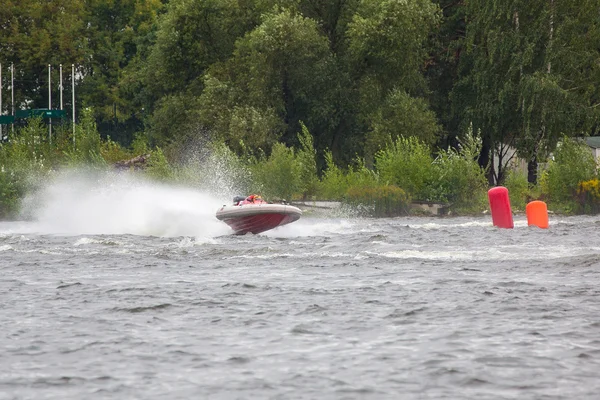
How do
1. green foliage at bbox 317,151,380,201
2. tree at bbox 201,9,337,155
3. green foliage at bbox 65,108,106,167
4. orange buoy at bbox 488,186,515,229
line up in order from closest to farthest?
orange buoy at bbox 488,186,515,229
green foliage at bbox 317,151,380,201
green foliage at bbox 65,108,106,167
tree at bbox 201,9,337,155

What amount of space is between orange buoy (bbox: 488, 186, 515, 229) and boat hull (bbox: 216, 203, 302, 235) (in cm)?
664

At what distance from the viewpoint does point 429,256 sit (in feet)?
86.3

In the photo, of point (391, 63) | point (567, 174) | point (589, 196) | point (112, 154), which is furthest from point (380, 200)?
point (112, 154)

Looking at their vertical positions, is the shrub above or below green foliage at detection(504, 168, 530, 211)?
above

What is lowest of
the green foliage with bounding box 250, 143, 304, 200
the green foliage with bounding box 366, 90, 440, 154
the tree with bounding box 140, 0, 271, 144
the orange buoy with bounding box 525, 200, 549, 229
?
the orange buoy with bounding box 525, 200, 549, 229

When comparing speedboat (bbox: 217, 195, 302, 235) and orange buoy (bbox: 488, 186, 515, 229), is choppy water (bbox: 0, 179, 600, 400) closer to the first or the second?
speedboat (bbox: 217, 195, 302, 235)

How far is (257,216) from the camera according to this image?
A: 34.5 m

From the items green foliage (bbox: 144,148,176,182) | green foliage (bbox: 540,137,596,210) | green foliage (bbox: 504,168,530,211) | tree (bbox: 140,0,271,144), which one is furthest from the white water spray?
tree (bbox: 140,0,271,144)

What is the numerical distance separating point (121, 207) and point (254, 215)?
384 inches

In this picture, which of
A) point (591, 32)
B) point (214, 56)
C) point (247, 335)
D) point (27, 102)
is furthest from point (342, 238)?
point (27, 102)

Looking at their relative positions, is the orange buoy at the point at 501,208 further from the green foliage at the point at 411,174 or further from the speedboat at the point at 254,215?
the green foliage at the point at 411,174

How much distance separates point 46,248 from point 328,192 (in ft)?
76.0

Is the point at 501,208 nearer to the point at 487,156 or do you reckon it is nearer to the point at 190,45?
→ the point at 487,156

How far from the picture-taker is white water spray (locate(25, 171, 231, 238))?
127 ft
